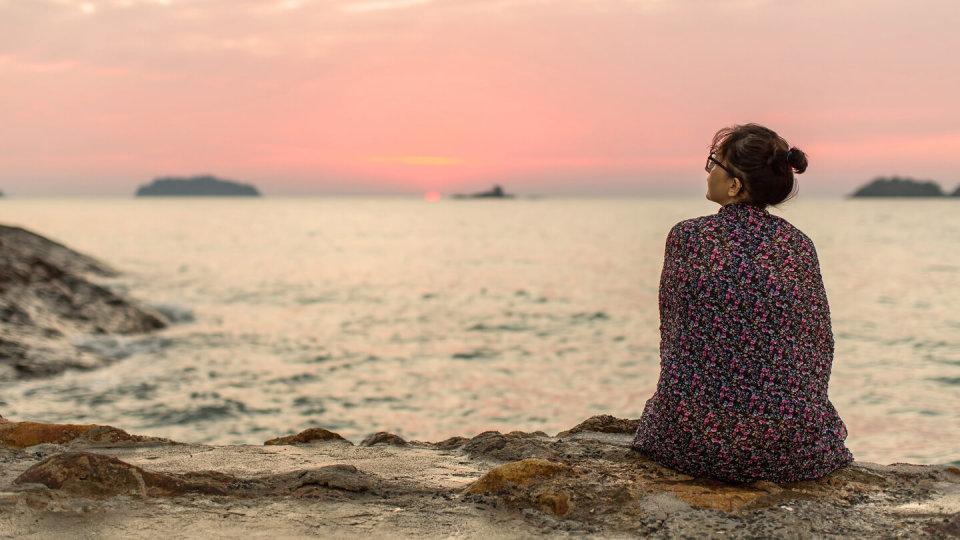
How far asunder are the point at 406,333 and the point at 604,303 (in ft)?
33.7

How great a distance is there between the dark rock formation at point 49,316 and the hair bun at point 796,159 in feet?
45.9

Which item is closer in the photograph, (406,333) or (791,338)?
(791,338)

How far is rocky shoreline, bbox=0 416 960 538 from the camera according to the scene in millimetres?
4324

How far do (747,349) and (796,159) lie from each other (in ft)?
3.62

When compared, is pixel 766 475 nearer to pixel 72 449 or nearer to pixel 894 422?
pixel 72 449

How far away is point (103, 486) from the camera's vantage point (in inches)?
186

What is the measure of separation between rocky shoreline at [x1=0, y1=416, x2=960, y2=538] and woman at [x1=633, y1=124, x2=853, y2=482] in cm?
28

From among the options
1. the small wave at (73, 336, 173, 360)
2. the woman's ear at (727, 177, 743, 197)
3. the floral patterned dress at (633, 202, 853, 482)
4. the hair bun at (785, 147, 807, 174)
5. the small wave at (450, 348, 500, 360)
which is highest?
the hair bun at (785, 147, 807, 174)

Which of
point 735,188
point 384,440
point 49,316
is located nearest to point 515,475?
point 384,440

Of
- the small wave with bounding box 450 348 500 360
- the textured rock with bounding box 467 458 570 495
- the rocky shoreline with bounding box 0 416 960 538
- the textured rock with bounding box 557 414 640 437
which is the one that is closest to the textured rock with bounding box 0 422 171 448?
→ the rocky shoreline with bounding box 0 416 960 538

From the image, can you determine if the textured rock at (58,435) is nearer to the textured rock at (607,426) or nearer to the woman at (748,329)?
the textured rock at (607,426)

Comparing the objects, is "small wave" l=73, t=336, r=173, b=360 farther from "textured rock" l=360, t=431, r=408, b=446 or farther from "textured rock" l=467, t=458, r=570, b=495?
"textured rock" l=467, t=458, r=570, b=495

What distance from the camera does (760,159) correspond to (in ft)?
15.6

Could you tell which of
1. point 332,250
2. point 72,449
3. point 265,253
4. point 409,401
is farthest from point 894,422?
point 332,250
